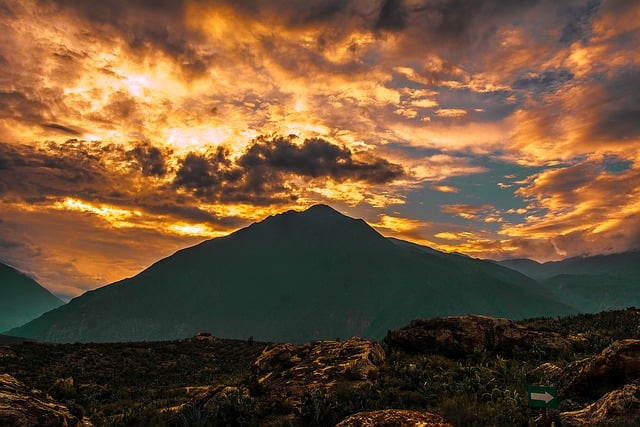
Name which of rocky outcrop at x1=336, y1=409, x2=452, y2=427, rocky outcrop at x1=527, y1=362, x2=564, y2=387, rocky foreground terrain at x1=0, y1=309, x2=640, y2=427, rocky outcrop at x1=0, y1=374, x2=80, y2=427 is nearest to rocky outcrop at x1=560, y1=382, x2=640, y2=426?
rocky foreground terrain at x1=0, y1=309, x2=640, y2=427

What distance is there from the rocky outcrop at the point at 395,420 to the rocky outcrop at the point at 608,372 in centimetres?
733

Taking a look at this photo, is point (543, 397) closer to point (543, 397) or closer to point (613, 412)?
point (543, 397)

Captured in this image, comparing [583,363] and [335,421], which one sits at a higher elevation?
[583,363]

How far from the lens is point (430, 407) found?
15289 mm

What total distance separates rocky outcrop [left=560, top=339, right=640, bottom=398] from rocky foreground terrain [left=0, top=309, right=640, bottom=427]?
0.04 metres

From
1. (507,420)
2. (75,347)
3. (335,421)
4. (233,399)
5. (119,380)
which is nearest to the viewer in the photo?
(507,420)

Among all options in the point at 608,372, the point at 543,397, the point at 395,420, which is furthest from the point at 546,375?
the point at 395,420

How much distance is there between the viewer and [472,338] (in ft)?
80.2

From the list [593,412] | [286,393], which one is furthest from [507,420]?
[286,393]

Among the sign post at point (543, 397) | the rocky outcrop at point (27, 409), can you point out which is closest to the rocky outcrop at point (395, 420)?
the sign post at point (543, 397)

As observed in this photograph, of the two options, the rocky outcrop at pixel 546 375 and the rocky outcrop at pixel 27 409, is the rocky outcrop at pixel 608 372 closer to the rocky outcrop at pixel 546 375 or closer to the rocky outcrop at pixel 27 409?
the rocky outcrop at pixel 546 375

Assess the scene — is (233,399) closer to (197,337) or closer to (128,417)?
(128,417)

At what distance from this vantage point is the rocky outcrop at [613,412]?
11.2 meters

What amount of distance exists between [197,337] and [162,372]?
26.4 metres
